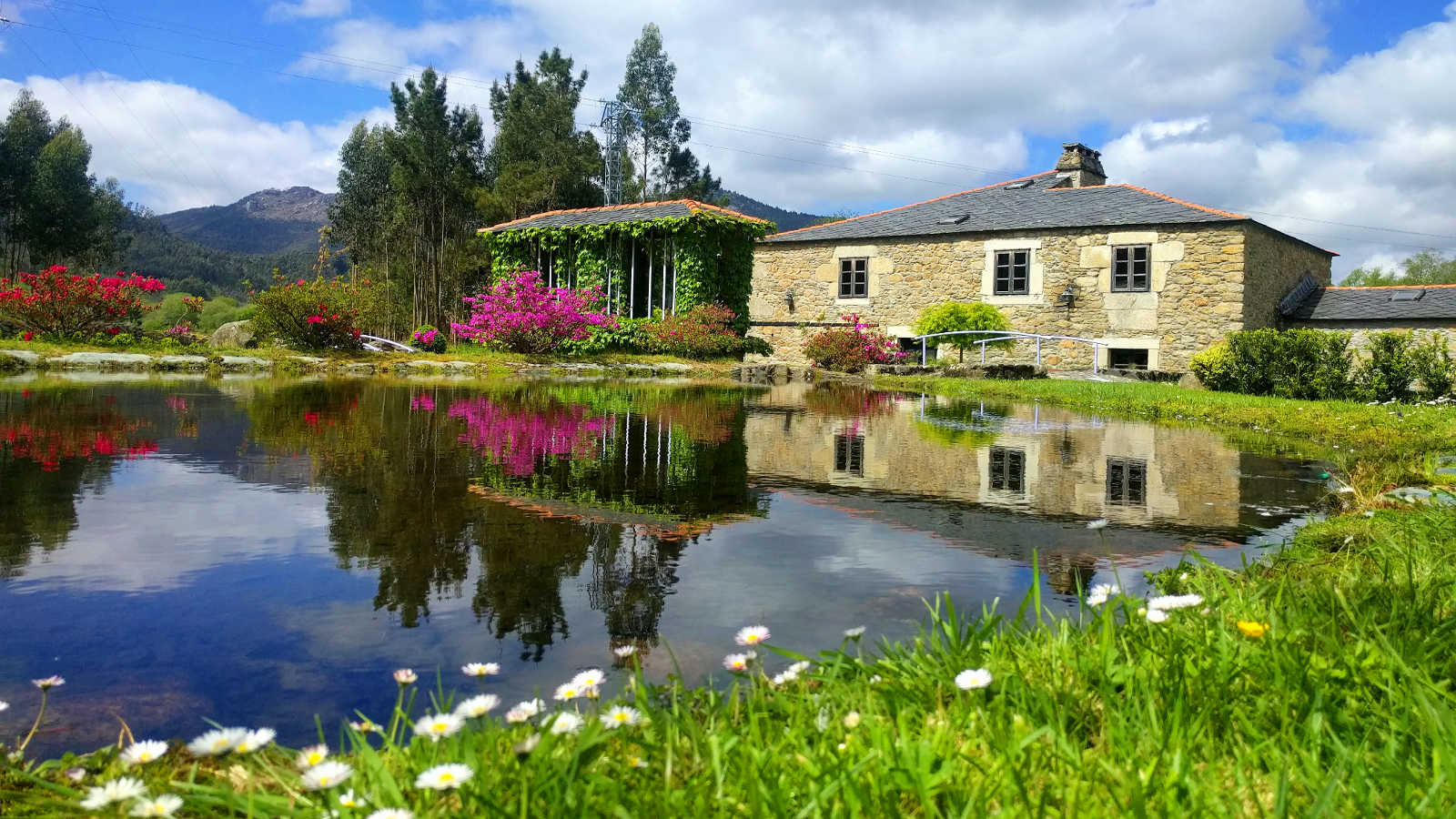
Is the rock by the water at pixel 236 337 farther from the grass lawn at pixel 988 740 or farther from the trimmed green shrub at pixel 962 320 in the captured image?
the grass lawn at pixel 988 740

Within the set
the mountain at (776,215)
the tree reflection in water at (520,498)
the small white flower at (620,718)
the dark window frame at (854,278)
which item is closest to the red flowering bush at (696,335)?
the dark window frame at (854,278)

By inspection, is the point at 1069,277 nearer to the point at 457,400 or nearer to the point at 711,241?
the point at 711,241

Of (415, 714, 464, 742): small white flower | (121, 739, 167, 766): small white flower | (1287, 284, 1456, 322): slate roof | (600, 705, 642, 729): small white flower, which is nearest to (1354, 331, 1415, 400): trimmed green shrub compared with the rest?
(1287, 284, 1456, 322): slate roof

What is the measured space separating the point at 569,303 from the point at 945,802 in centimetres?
2224

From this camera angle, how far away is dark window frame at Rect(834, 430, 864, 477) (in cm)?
656

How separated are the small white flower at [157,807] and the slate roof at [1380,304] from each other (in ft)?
87.4

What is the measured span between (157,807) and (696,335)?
21630 mm

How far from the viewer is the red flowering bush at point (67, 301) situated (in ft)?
61.1

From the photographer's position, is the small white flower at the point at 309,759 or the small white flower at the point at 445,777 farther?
the small white flower at the point at 309,759

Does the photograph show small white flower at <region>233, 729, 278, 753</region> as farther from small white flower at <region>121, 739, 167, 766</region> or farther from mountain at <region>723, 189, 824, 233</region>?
mountain at <region>723, 189, 824, 233</region>

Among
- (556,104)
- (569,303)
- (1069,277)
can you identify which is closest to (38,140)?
(556,104)

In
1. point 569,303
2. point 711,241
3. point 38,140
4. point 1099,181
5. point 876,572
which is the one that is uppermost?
point 38,140

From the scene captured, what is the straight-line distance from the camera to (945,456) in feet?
23.5

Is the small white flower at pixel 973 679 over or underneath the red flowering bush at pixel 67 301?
underneath
